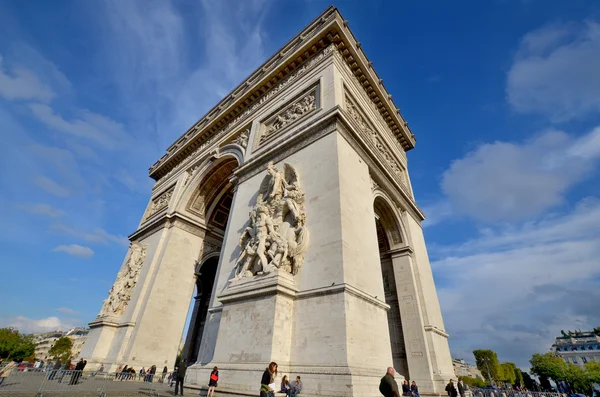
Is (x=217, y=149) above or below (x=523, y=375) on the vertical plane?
above

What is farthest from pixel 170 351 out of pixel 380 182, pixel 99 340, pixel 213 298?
pixel 380 182

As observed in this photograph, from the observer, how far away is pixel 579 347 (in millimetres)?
65000

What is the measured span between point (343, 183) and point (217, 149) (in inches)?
368

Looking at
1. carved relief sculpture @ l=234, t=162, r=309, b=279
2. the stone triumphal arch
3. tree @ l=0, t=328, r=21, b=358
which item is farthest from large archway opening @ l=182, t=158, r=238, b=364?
tree @ l=0, t=328, r=21, b=358

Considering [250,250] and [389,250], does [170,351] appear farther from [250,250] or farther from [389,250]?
[389,250]

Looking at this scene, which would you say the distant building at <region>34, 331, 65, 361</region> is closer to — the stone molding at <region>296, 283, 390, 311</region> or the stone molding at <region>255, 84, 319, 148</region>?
the stone molding at <region>255, 84, 319, 148</region>

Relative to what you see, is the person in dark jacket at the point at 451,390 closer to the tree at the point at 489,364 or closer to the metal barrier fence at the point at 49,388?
the metal barrier fence at the point at 49,388

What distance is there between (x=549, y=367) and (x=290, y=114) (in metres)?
54.1

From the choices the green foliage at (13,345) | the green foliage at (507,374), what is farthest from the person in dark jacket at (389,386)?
the green foliage at (507,374)

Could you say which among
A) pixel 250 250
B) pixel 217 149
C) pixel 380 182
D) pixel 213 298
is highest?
pixel 217 149

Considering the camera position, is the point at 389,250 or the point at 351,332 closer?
the point at 351,332

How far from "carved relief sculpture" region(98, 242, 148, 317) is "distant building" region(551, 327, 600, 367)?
265ft

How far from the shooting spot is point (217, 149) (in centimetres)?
1513

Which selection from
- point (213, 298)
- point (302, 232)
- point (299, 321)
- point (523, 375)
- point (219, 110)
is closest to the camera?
point (299, 321)
